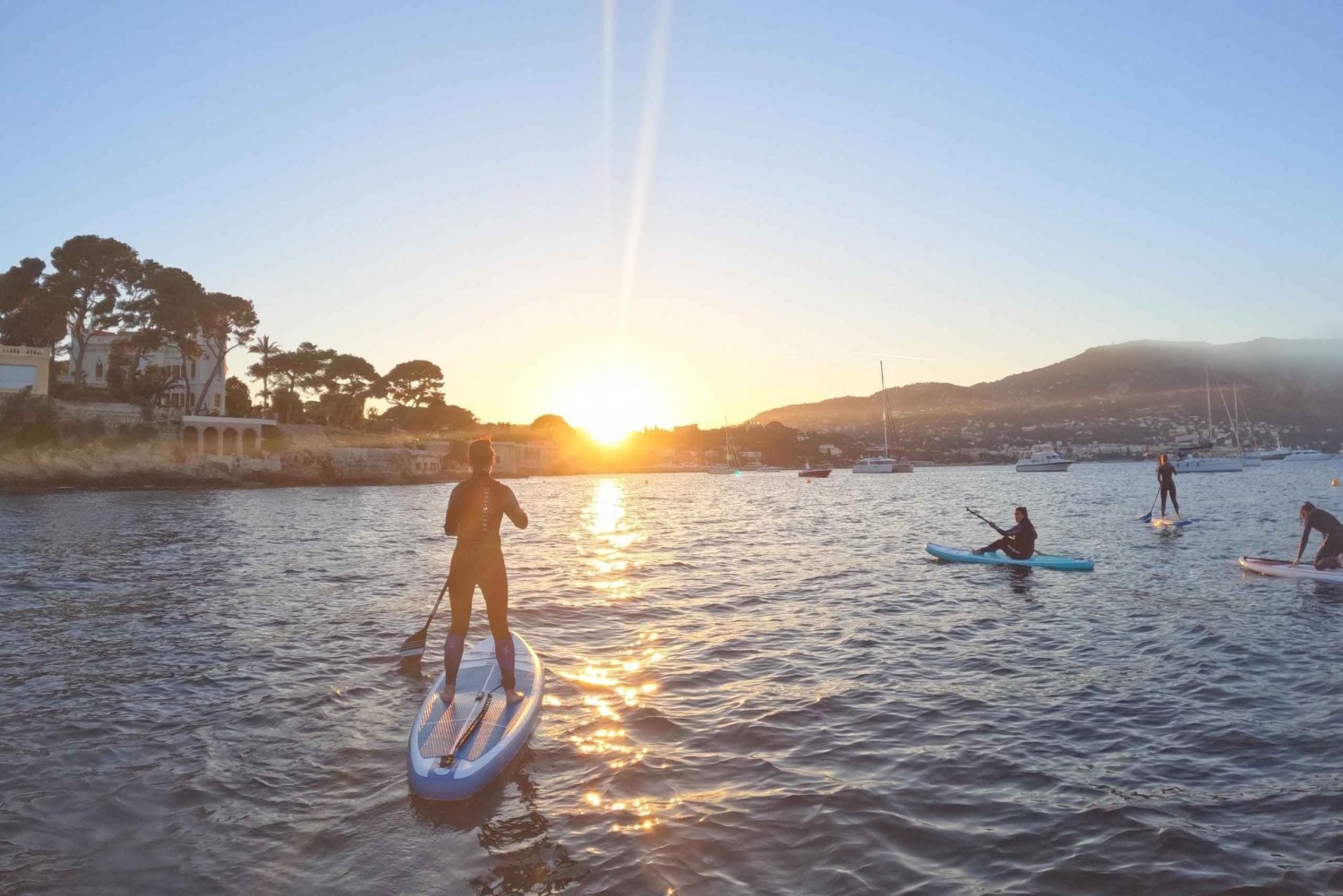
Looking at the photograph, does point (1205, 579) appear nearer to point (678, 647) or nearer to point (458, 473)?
point (678, 647)

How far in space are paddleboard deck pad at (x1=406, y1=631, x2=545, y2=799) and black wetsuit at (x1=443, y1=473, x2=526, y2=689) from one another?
1.43ft

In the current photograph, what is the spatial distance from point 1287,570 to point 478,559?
19.1m

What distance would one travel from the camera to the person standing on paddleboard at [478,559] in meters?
8.40

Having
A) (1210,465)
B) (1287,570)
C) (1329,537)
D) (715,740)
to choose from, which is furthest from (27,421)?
(1210,465)

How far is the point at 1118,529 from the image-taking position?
32531 mm

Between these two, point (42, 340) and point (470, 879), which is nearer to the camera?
point (470, 879)

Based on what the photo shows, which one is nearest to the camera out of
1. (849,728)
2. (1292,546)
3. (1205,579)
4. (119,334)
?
(849,728)

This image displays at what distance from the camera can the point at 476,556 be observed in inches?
335

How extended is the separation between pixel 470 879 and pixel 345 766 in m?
2.80

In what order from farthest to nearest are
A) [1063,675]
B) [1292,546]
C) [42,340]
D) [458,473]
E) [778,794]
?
1. [458,473]
2. [42,340]
3. [1292,546]
4. [1063,675]
5. [778,794]

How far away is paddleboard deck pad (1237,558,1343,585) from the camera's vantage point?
17.2 meters

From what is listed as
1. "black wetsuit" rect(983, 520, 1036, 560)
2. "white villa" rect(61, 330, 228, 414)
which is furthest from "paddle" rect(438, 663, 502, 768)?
"white villa" rect(61, 330, 228, 414)

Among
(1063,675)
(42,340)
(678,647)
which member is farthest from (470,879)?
(42,340)

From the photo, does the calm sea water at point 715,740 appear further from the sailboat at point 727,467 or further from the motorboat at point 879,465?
the sailboat at point 727,467
